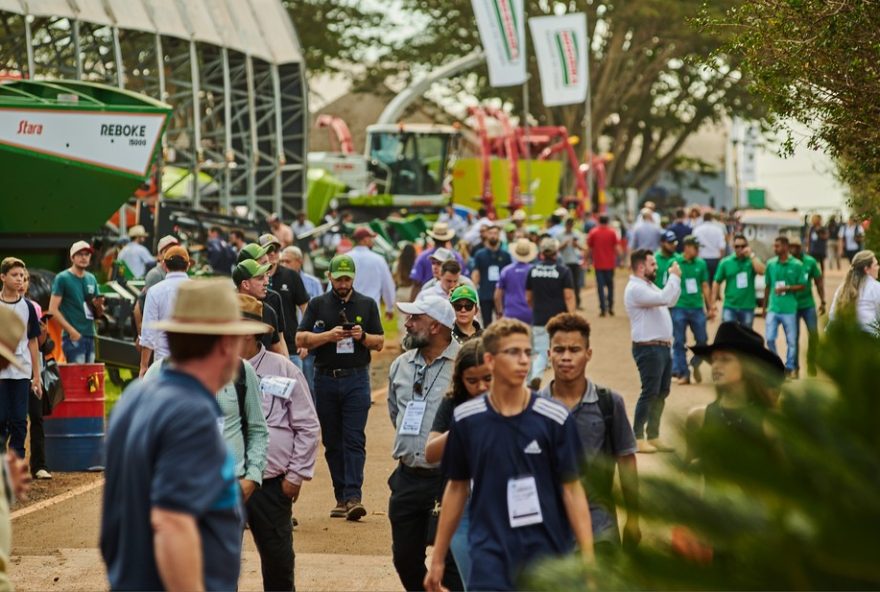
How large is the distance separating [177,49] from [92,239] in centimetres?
1182

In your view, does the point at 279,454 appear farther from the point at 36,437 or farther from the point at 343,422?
the point at 36,437

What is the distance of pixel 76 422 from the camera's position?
13227 millimetres

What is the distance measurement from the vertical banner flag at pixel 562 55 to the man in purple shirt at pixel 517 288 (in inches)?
901

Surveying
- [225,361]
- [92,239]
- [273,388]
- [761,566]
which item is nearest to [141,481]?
[225,361]

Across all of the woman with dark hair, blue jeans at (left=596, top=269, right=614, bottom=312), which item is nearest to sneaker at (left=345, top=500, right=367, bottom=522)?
the woman with dark hair

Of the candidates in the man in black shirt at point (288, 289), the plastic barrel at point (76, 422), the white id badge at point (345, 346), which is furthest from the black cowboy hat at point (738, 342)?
the plastic barrel at point (76, 422)

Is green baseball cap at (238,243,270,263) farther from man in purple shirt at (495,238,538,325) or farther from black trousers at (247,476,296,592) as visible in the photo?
man in purple shirt at (495,238,538,325)

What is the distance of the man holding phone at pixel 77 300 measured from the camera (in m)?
15.9

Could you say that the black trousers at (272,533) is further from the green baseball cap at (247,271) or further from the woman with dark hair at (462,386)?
the green baseball cap at (247,271)

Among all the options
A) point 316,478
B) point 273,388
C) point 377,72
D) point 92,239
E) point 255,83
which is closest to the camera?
point 273,388

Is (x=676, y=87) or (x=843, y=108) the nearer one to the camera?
(x=843, y=108)

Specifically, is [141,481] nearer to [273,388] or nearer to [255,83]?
[273,388]

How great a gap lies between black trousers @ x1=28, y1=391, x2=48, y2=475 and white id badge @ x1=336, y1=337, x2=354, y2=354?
2.79m

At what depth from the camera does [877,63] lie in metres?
11.8
